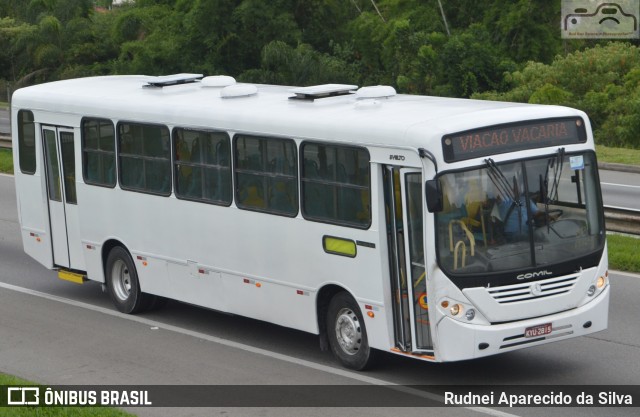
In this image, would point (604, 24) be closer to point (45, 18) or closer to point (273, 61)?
point (273, 61)

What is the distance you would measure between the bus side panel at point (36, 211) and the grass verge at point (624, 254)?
8040 mm

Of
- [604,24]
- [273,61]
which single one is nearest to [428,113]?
[273,61]

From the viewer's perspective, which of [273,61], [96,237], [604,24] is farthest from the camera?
[604,24]

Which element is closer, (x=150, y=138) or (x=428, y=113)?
(x=428, y=113)

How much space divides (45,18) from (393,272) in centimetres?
4779

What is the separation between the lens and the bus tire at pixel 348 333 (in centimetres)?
1216

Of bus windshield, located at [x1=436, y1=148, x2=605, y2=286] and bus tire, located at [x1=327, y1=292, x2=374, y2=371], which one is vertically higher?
bus windshield, located at [x1=436, y1=148, x2=605, y2=286]

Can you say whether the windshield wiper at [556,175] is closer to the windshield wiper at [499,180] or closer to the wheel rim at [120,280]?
the windshield wiper at [499,180]

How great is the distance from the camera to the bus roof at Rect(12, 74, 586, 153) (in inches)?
455

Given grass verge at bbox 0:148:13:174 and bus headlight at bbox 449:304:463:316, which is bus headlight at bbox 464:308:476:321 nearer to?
bus headlight at bbox 449:304:463:316

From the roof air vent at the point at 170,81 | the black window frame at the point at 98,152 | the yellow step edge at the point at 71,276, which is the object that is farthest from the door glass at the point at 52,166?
the roof air vent at the point at 170,81

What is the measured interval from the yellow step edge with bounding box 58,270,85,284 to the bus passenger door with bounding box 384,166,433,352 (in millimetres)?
6210

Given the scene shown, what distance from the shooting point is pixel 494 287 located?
1112 centimetres
